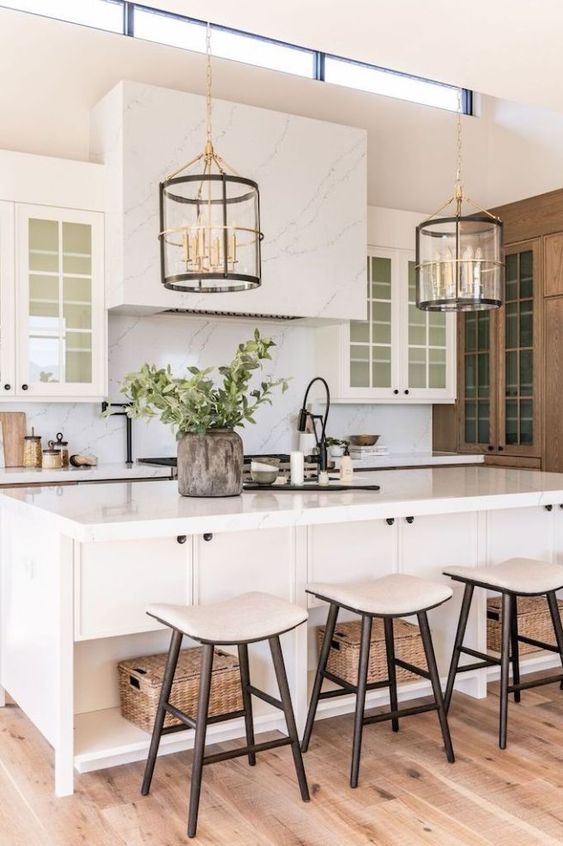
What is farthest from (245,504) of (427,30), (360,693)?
(427,30)

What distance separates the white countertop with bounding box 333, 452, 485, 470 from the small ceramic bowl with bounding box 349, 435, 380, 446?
0.56 ft

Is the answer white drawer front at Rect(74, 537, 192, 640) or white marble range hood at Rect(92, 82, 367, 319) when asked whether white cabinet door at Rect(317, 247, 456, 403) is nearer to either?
white marble range hood at Rect(92, 82, 367, 319)

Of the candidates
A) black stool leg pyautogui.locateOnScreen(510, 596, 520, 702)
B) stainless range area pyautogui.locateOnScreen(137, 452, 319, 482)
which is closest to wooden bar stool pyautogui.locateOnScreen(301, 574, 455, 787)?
black stool leg pyautogui.locateOnScreen(510, 596, 520, 702)

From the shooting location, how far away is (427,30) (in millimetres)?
3199

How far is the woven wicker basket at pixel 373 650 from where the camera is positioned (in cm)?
325

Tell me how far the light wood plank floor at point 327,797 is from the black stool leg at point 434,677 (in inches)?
2.6

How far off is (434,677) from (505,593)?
430 millimetres

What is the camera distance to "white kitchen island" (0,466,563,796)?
8.79ft

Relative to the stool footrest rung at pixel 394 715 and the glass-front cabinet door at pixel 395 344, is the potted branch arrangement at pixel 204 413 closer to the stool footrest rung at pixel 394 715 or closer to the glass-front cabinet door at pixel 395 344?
the stool footrest rung at pixel 394 715

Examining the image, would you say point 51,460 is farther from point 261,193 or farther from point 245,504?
point 245,504

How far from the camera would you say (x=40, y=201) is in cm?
470

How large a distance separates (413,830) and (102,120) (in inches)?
163

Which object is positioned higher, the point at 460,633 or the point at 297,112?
the point at 297,112

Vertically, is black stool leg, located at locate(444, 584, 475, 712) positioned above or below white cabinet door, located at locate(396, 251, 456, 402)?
below
